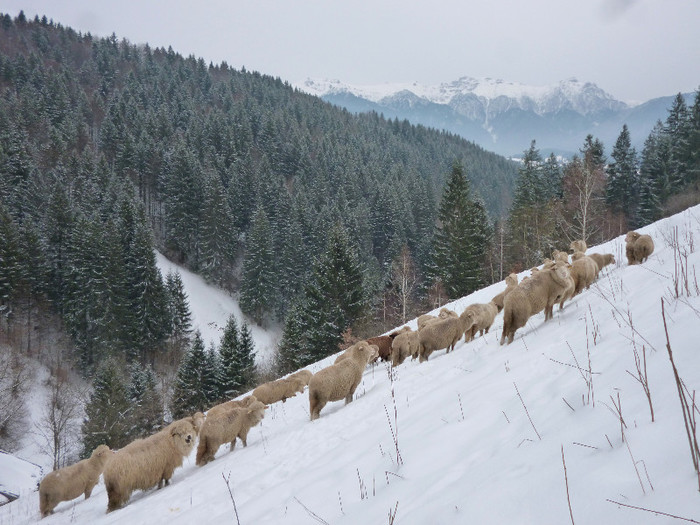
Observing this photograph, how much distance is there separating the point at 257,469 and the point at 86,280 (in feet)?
A: 161

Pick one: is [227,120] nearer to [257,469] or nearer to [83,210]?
[83,210]

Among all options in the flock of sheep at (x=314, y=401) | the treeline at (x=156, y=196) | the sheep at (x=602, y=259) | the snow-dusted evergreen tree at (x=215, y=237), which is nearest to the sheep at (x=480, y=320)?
the flock of sheep at (x=314, y=401)

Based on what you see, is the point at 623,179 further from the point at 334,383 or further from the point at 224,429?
the point at 224,429

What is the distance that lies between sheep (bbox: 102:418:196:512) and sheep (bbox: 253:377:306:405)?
3957 millimetres

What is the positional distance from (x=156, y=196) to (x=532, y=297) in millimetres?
77601

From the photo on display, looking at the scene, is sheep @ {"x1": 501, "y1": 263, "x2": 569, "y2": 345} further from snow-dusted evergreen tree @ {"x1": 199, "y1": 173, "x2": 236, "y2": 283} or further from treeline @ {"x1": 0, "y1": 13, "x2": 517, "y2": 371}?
snow-dusted evergreen tree @ {"x1": 199, "y1": 173, "x2": 236, "y2": 283}

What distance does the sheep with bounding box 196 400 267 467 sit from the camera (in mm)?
7145

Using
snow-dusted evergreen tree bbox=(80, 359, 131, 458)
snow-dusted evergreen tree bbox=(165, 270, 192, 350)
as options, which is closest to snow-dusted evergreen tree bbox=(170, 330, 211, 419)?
snow-dusted evergreen tree bbox=(80, 359, 131, 458)

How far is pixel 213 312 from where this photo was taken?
53.5m

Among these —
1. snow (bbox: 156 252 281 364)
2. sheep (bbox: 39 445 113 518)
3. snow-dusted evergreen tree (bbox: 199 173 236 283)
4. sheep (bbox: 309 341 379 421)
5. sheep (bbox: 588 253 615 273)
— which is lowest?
snow (bbox: 156 252 281 364)

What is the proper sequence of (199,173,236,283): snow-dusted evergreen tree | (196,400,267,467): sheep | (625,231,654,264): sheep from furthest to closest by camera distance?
1. (199,173,236,283): snow-dusted evergreen tree
2. (625,231,654,264): sheep
3. (196,400,267,467): sheep

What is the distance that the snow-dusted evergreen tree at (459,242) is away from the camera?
33625 mm

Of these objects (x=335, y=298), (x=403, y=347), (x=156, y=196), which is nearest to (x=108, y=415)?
(x=335, y=298)

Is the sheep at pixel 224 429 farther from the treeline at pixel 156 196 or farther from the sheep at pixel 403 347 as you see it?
the treeline at pixel 156 196
